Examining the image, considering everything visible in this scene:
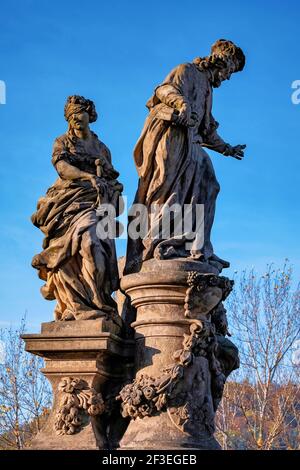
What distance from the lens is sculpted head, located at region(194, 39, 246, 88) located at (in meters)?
10.3

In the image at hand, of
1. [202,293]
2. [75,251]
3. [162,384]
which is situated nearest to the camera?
[162,384]

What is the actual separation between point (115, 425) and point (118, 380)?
496 millimetres

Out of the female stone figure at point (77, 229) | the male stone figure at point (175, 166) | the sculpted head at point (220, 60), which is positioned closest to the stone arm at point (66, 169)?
the female stone figure at point (77, 229)

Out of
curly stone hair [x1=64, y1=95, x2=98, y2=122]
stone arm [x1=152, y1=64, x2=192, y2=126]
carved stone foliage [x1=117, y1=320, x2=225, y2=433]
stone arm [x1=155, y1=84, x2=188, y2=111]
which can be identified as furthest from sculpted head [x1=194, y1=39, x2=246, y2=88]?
carved stone foliage [x1=117, y1=320, x2=225, y2=433]

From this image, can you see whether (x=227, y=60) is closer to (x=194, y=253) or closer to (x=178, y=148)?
(x=178, y=148)

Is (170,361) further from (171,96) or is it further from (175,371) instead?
(171,96)

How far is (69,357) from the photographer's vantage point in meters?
8.84

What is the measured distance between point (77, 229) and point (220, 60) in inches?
118

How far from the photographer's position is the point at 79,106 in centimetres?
981

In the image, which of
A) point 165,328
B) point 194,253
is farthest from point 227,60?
point 165,328

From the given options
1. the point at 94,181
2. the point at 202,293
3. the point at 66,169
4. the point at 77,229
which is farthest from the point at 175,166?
the point at 202,293

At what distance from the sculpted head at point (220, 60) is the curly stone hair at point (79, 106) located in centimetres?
148

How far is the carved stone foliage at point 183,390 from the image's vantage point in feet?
27.3
